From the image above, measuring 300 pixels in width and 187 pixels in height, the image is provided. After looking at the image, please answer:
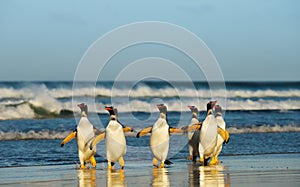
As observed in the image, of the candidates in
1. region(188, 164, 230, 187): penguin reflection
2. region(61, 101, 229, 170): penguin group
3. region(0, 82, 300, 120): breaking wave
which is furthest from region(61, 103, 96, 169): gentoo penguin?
region(0, 82, 300, 120): breaking wave

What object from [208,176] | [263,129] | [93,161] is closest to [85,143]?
[93,161]

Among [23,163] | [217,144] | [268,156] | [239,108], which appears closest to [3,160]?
Answer: [23,163]

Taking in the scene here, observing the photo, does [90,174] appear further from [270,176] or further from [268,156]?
[268,156]

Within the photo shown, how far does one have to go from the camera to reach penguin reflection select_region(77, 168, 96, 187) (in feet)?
40.6

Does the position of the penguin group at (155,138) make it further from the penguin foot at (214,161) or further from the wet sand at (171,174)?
the wet sand at (171,174)

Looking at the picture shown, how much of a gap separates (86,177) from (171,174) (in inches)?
63.9

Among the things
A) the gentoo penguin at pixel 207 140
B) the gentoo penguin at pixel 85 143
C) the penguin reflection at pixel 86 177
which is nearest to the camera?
the penguin reflection at pixel 86 177

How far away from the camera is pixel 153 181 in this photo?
12414mm

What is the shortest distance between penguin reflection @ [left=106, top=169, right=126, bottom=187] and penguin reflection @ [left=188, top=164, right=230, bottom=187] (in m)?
1.23

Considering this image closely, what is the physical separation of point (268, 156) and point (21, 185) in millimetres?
7266

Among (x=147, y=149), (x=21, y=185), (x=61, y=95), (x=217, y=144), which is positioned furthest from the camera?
(x=61, y=95)

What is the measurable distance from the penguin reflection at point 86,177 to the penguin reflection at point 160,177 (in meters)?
1.09

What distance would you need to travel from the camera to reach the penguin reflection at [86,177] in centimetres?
1238

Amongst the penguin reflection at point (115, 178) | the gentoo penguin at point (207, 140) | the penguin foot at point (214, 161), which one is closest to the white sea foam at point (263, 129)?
the penguin foot at point (214, 161)
